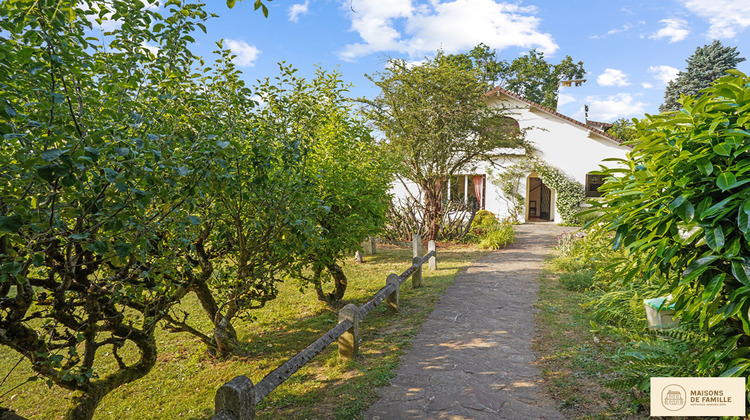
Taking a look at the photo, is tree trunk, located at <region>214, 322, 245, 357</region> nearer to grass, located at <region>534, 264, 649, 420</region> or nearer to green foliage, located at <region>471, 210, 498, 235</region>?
grass, located at <region>534, 264, 649, 420</region>

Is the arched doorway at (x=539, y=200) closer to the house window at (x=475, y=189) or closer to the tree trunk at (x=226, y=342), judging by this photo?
the house window at (x=475, y=189)

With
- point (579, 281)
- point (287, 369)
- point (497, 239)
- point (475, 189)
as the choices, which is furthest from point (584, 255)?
point (475, 189)

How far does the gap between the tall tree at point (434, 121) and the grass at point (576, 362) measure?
7.36m

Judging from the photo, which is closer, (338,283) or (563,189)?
(338,283)

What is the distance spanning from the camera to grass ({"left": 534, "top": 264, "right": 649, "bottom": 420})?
3562mm

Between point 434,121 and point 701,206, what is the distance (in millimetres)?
11697

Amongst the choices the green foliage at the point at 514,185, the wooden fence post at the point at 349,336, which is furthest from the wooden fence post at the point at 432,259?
the green foliage at the point at 514,185

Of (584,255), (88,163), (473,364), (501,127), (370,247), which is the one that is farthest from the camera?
(501,127)

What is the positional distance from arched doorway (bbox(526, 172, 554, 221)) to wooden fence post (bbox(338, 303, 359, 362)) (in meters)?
20.7

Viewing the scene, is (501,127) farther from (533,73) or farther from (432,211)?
(533,73)

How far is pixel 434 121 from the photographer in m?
13.4

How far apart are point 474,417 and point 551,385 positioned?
114 cm

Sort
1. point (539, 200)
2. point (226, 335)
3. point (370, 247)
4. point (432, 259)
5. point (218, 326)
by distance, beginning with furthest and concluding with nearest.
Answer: point (539, 200) < point (370, 247) < point (432, 259) < point (226, 335) < point (218, 326)

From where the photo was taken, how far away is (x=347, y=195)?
6152 millimetres
